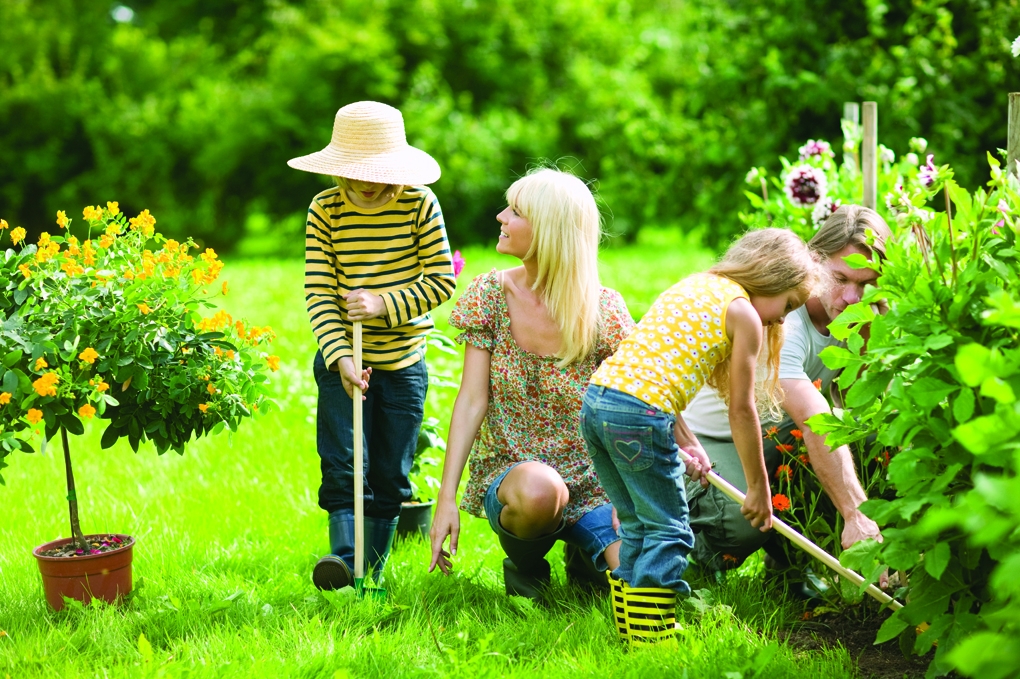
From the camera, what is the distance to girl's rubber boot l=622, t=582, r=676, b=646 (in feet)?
8.32

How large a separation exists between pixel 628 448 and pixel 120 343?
143 cm

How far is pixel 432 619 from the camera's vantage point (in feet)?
9.20

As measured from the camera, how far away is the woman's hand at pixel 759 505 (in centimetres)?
256

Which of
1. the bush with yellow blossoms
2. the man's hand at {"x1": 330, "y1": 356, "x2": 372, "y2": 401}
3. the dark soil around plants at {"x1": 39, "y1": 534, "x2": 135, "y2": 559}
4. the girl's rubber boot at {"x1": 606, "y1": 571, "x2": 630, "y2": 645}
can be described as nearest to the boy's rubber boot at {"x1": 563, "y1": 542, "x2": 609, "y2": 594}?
the girl's rubber boot at {"x1": 606, "y1": 571, "x2": 630, "y2": 645}

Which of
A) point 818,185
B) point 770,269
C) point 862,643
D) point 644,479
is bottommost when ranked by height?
point 862,643

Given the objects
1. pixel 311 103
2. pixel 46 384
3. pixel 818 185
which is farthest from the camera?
pixel 311 103

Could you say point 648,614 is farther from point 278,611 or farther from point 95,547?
point 95,547

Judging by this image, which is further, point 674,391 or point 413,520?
point 413,520

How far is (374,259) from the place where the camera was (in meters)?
3.11

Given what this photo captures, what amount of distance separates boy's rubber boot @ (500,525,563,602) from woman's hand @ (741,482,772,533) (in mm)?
622

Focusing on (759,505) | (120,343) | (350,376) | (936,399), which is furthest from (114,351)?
(936,399)

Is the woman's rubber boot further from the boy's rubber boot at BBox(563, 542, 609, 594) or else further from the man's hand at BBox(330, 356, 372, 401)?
the boy's rubber boot at BBox(563, 542, 609, 594)

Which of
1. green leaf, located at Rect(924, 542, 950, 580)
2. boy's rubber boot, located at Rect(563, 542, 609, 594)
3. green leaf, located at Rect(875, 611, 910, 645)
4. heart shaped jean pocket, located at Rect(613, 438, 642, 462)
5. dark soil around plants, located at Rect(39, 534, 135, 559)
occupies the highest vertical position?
heart shaped jean pocket, located at Rect(613, 438, 642, 462)

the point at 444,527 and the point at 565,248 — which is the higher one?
the point at 565,248
